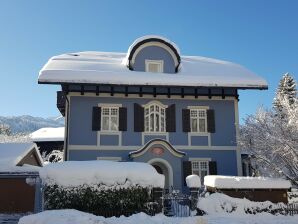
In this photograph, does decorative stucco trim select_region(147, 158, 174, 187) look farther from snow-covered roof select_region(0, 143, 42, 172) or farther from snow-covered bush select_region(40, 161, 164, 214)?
snow-covered roof select_region(0, 143, 42, 172)

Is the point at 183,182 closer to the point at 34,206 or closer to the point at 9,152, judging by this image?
the point at 34,206

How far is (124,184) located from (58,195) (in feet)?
8.87

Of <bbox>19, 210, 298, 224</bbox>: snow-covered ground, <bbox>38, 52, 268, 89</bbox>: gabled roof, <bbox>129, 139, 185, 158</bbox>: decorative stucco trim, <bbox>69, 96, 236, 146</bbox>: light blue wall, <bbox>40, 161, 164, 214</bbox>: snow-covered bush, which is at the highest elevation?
<bbox>38, 52, 268, 89</bbox>: gabled roof

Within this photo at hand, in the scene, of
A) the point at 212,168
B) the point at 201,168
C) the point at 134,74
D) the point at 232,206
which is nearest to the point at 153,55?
the point at 134,74

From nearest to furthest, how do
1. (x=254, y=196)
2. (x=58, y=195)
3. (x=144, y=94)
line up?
(x=58, y=195) < (x=254, y=196) < (x=144, y=94)

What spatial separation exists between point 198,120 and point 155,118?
2693mm

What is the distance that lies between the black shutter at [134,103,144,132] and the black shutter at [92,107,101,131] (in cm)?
212

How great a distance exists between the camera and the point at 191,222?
1088cm

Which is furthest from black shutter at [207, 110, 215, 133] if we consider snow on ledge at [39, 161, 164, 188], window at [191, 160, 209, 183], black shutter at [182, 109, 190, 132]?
snow on ledge at [39, 161, 164, 188]

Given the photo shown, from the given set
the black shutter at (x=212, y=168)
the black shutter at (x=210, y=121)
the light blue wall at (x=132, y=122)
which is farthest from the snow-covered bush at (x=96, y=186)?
the black shutter at (x=210, y=121)

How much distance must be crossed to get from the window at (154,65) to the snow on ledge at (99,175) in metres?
8.69

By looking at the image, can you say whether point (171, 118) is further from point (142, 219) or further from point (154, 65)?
point (142, 219)

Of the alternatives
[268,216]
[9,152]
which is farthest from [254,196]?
[9,152]

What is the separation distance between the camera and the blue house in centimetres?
1992
